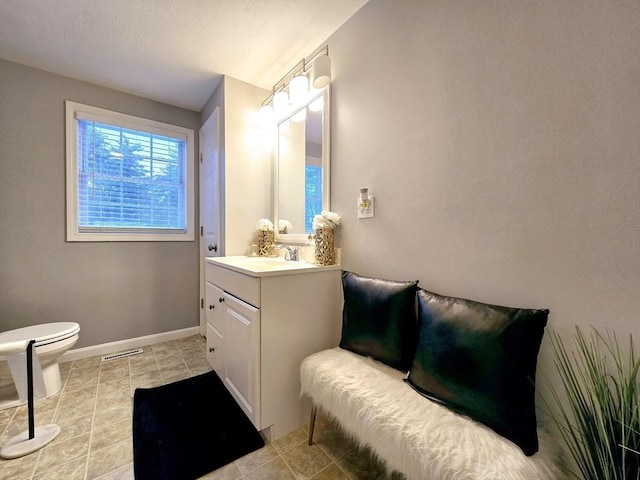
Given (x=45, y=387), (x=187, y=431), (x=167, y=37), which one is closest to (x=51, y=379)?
(x=45, y=387)

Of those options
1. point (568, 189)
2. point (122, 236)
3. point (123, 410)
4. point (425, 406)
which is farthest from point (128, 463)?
point (568, 189)

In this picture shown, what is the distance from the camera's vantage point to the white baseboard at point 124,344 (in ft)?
7.20

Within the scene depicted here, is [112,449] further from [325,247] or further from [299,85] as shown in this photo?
[299,85]

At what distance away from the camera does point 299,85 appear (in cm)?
181

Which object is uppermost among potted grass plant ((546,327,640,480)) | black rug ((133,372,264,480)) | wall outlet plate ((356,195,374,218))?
wall outlet plate ((356,195,374,218))

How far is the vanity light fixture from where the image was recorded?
5.41ft

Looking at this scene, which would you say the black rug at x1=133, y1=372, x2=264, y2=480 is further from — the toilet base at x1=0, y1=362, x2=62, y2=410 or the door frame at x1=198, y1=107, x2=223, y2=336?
the door frame at x1=198, y1=107, x2=223, y2=336

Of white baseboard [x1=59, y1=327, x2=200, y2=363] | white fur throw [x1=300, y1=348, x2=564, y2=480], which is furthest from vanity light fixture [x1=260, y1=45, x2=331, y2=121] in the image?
white baseboard [x1=59, y1=327, x2=200, y2=363]

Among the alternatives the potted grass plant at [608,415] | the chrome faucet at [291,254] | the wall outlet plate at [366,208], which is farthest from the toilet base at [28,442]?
the potted grass plant at [608,415]

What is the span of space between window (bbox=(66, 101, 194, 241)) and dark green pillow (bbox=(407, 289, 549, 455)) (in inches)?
104

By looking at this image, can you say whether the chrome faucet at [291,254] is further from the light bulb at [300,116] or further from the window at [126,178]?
the window at [126,178]

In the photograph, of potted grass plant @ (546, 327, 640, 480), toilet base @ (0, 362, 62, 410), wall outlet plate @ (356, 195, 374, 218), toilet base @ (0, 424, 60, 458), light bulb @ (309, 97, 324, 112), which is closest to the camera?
potted grass plant @ (546, 327, 640, 480)

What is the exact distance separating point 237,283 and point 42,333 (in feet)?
4.94

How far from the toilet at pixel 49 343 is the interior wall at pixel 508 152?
82.5 inches
